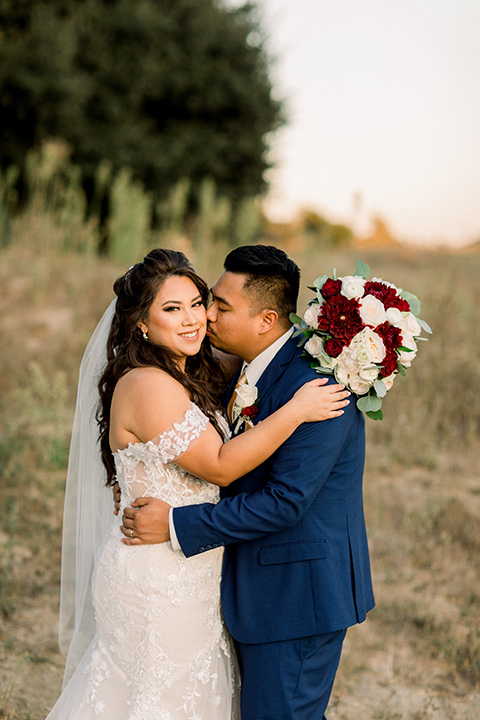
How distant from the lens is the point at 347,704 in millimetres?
4043

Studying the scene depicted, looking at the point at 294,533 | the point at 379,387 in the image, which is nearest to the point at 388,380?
the point at 379,387

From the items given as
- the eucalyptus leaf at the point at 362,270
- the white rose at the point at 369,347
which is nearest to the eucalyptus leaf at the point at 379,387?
the white rose at the point at 369,347

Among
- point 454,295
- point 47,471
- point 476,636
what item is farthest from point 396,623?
point 454,295

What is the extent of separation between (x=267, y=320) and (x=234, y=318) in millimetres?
152

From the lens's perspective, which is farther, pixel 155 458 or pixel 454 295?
pixel 454 295

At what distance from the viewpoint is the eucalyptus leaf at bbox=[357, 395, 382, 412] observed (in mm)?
2730

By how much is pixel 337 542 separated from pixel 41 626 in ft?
9.08

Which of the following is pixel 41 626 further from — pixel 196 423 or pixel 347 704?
pixel 196 423

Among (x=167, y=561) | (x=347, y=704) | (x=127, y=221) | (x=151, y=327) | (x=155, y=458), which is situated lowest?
(x=347, y=704)

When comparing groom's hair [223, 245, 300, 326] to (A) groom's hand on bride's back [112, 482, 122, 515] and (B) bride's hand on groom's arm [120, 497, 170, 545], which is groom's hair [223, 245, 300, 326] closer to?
(B) bride's hand on groom's arm [120, 497, 170, 545]

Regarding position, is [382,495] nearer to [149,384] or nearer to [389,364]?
[389,364]

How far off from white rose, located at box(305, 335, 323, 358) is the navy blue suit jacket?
0.30ft

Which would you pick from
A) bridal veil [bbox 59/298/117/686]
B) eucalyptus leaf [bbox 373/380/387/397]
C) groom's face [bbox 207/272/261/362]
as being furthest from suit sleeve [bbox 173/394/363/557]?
bridal veil [bbox 59/298/117/686]

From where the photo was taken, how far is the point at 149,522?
9.19 feet
